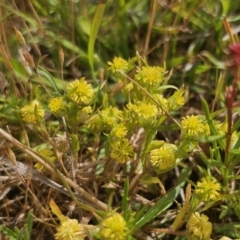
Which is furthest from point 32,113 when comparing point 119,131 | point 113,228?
point 113,228

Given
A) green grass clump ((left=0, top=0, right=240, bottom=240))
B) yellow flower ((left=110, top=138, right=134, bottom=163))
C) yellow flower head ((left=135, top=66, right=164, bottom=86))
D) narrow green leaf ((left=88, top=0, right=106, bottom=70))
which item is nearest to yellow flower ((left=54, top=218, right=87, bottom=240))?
green grass clump ((left=0, top=0, right=240, bottom=240))

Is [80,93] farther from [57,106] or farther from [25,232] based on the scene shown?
[25,232]

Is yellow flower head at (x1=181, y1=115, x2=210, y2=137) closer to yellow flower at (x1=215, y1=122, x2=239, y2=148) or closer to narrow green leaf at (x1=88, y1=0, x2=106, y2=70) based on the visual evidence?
yellow flower at (x1=215, y1=122, x2=239, y2=148)

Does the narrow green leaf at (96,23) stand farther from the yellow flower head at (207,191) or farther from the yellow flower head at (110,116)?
the yellow flower head at (207,191)

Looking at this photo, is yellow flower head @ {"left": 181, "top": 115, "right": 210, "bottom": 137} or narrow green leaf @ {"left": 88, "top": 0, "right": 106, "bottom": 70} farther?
narrow green leaf @ {"left": 88, "top": 0, "right": 106, "bottom": 70}

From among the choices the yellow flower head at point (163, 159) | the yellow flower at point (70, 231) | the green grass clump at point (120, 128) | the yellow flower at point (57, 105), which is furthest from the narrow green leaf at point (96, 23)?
the yellow flower at point (70, 231)

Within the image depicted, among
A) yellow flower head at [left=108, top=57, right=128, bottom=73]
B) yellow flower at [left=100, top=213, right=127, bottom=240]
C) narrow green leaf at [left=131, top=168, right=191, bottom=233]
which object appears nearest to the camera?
yellow flower at [left=100, top=213, right=127, bottom=240]

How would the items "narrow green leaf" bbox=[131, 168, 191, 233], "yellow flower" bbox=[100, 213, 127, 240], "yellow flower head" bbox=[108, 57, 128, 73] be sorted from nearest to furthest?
"yellow flower" bbox=[100, 213, 127, 240] → "narrow green leaf" bbox=[131, 168, 191, 233] → "yellow flower head" bbox=[108, 57, 128, 73]

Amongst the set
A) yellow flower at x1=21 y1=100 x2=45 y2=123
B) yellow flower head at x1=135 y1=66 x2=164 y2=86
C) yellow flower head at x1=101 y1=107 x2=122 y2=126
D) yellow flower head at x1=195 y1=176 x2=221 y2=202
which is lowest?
yellow flower head at x1=195 y1=176 x2=221 y2=202
